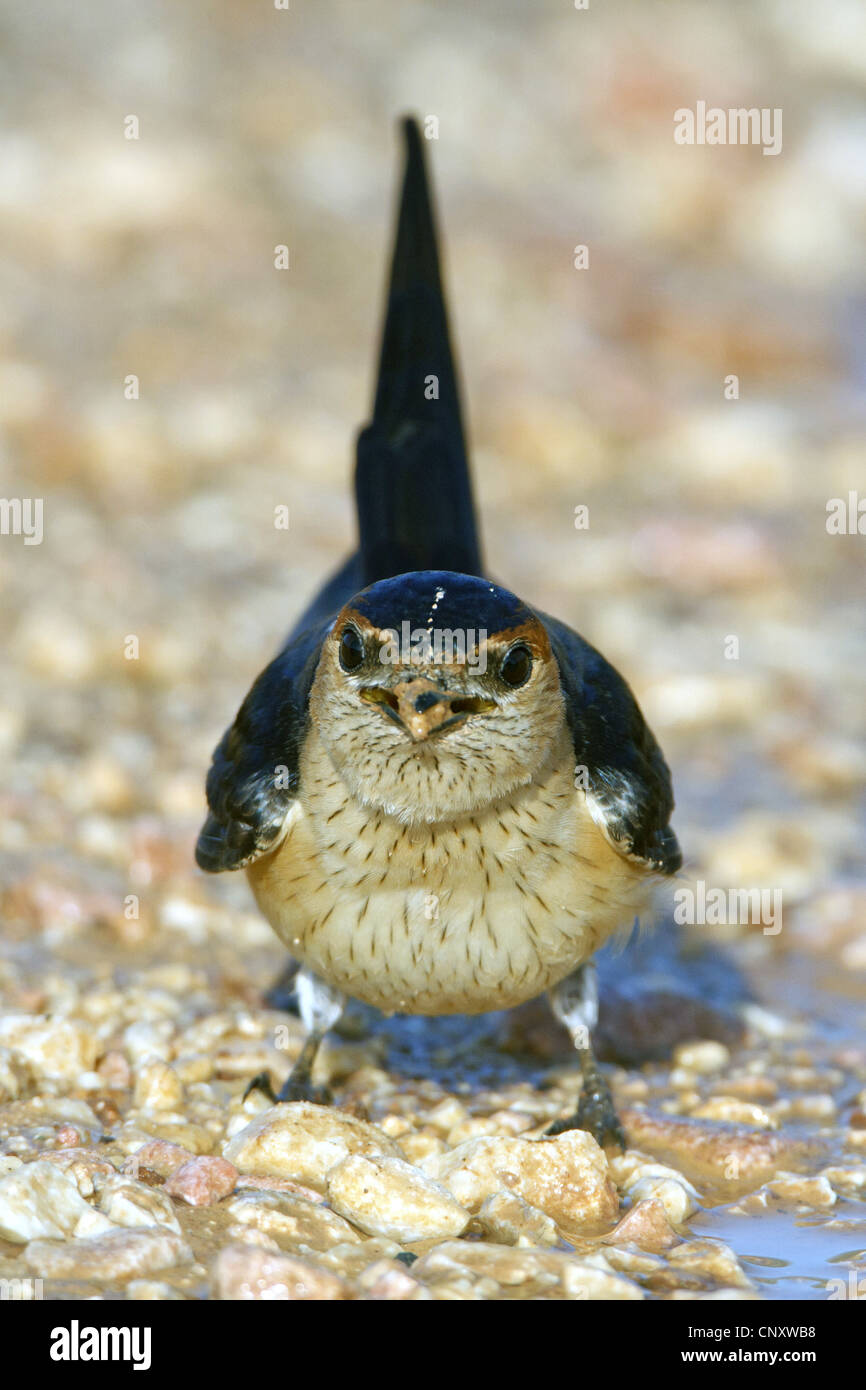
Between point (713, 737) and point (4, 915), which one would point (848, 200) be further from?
point (4, 915)

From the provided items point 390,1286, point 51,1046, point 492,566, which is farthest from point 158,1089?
point 492,566

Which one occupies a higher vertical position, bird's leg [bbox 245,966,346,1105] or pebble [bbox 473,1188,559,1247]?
bird's leg [bbox 245,966,346,1105]

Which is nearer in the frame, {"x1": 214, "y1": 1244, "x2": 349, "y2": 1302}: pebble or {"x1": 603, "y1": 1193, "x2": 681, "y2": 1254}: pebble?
{"x1": 214, "y1": 1244, "x2": 349, "y2": 1302}: pebble

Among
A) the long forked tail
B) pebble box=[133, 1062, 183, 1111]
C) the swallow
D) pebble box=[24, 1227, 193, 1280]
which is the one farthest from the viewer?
the long forked tail

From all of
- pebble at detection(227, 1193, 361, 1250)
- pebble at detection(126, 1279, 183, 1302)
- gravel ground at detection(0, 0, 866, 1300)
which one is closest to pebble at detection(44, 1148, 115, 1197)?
gravel ground at detection(0, 0, 866, 1300)

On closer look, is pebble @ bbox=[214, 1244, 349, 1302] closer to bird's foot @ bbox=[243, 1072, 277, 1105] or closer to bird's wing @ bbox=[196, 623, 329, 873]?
bird's foot @ bbox=[243, 1072, 277, 1105]
